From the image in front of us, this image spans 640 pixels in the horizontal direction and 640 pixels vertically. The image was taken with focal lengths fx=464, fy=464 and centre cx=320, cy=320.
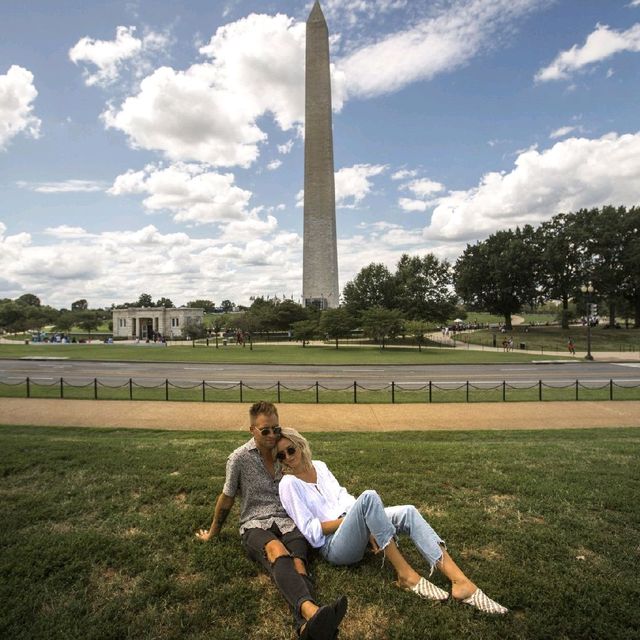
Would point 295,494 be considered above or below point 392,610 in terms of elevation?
above

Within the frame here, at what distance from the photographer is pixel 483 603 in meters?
3.53

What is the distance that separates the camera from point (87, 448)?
8.13 metres

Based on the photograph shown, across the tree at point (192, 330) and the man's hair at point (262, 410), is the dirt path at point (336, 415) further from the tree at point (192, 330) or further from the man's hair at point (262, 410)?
the tree at point (192, 330)

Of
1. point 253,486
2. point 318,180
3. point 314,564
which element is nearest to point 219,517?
point 253,486

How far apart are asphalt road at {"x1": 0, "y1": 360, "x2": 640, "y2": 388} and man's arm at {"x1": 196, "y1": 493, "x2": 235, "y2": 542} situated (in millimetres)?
14970

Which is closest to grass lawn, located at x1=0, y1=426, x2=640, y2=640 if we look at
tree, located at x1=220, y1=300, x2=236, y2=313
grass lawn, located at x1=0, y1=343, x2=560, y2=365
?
grass lawn, located at x1=0, y1=343, x2=560, y2=365

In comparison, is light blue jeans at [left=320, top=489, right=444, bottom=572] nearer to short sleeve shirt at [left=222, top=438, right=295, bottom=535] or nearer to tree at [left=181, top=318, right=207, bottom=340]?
short sleeve shirt at [left=222, top=438, right=295, bottom=535]

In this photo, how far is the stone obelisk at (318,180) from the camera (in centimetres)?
5252

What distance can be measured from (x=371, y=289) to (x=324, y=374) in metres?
38.7

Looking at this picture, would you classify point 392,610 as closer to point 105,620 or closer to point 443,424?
point 105,620

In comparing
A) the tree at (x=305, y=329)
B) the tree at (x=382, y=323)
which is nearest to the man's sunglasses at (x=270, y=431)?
the tree at (x=305, y=329)

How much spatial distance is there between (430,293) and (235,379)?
40608mm

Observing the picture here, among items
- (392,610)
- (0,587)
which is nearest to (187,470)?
(0,587)

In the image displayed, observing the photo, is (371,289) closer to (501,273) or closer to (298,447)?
(501,273)
